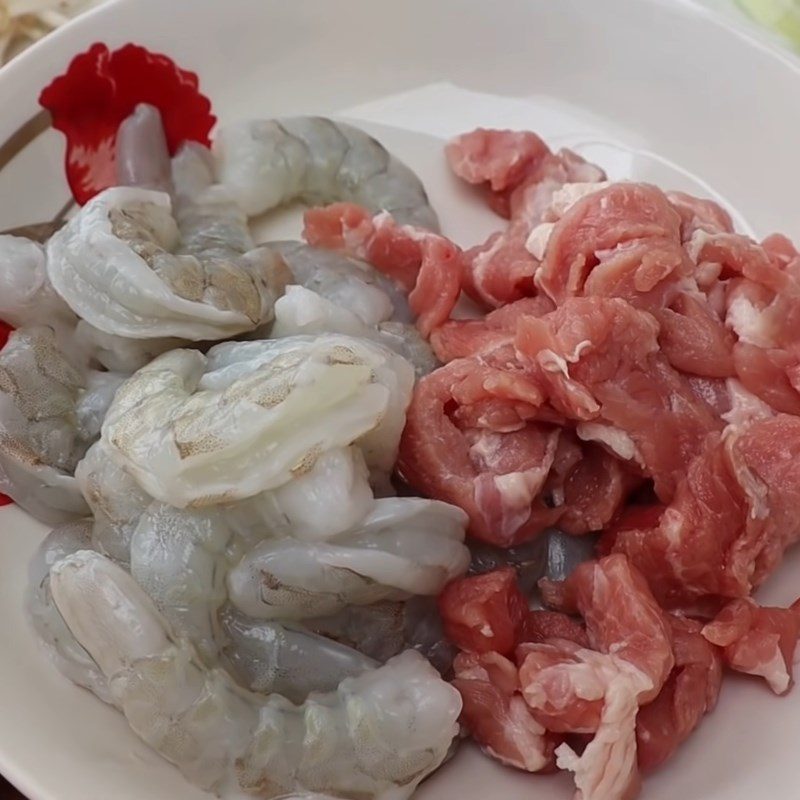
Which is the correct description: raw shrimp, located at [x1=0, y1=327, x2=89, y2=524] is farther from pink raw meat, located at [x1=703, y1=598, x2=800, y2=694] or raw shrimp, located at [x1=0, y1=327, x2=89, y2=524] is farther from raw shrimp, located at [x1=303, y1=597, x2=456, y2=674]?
pink raw meat, located at [x1=703, y1=598, x2=800, y2=694]

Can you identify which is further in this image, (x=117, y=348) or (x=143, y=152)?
(x=143, y=152)

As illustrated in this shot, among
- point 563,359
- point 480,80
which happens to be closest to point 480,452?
point 563,359

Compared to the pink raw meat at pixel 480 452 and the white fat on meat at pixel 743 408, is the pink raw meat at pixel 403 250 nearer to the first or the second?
the pink raw meat at pixel 480 452

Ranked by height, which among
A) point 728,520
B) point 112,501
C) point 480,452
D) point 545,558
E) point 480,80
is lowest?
point 112,501

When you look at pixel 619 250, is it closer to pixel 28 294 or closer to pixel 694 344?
pixel 694 344

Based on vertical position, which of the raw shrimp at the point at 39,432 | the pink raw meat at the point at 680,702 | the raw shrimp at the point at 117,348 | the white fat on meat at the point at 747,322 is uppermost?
the white fat on meat at the point at 747,322

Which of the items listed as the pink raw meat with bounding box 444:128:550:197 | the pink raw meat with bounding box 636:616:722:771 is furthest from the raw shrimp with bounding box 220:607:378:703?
the pink raw meat with bounding box 444:128:550:197

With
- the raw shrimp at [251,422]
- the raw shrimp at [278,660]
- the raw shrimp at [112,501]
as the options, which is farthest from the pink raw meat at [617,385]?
the raw shrimp at [112,501]
